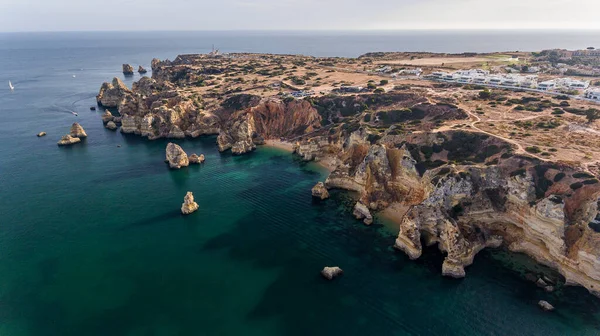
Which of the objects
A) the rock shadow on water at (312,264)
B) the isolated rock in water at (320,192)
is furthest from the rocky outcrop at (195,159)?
the isolated rock in water at (320,192)

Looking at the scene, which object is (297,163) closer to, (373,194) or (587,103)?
(373,194)

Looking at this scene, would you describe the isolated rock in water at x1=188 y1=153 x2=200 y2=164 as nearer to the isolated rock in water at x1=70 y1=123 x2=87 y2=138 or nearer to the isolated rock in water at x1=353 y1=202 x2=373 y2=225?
the isolated rock in water at x1=70 y1=123 x2=87 y2=138

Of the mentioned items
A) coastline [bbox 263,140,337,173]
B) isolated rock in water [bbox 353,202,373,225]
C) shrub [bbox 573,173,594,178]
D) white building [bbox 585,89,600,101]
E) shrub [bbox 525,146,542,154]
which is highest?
white building [bbox 585,89,600,101]

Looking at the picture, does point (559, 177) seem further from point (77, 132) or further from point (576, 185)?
point (77, 132)

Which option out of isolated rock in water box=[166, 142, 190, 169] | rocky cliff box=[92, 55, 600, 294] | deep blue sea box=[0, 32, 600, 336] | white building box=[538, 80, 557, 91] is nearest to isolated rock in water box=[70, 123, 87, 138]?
rocky cliff box=[92, 55, 600, 294]

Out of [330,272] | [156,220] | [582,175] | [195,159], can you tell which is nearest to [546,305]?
[582,175]

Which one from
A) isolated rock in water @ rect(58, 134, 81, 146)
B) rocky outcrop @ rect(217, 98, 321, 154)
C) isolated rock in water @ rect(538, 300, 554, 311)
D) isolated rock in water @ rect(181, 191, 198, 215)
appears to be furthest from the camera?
rocky outcrop @ rect(217, 98, 321, 154)

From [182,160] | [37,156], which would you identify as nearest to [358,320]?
[182,160]
